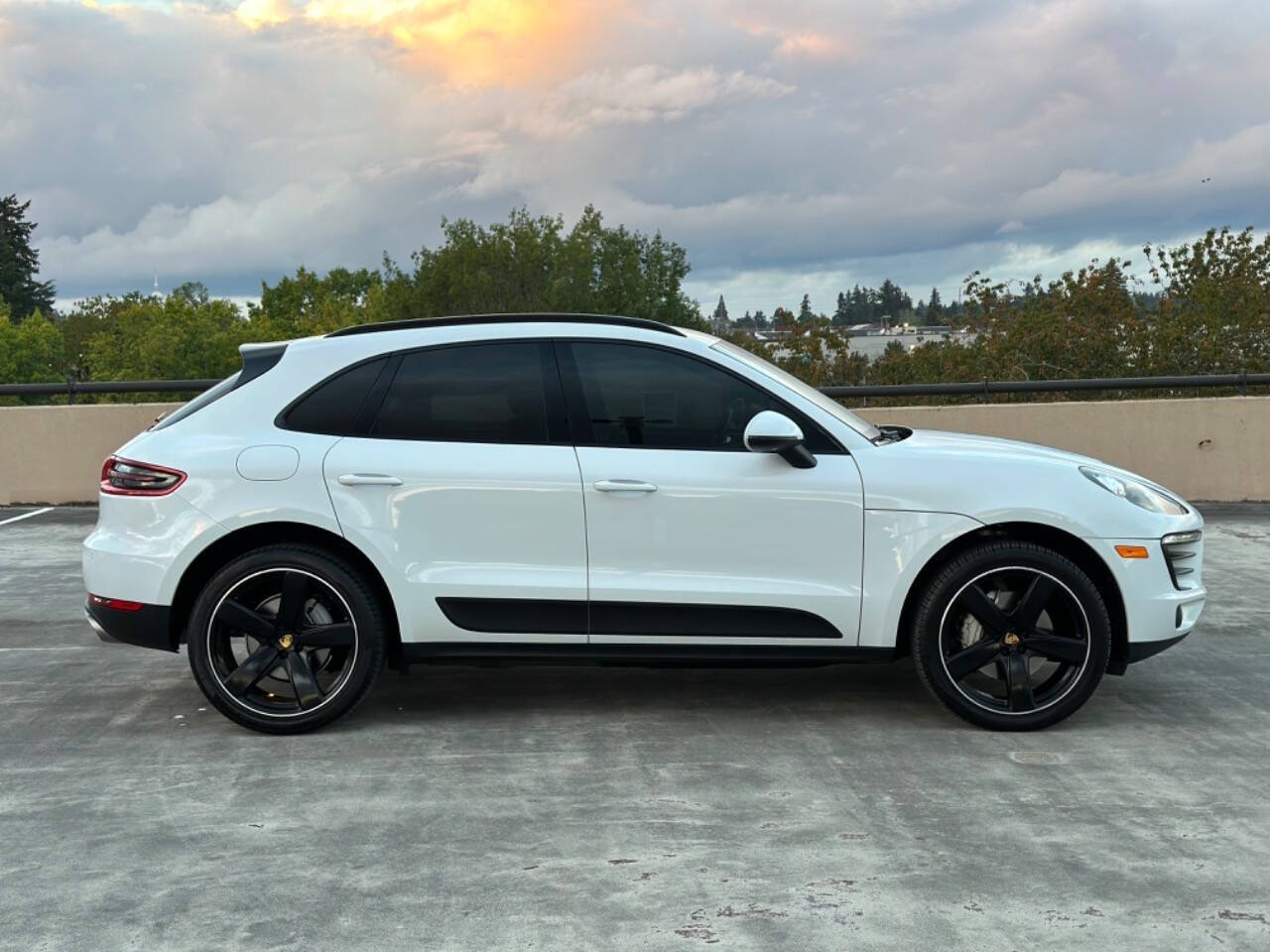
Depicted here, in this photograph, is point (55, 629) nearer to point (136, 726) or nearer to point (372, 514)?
point (136, 726)

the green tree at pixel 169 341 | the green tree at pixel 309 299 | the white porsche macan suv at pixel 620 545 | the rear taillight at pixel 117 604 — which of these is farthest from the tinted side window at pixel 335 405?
the green tree at pixel 309 299

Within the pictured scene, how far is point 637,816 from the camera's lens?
4.59 m

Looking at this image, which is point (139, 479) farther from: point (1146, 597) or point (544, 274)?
point (544, 274)

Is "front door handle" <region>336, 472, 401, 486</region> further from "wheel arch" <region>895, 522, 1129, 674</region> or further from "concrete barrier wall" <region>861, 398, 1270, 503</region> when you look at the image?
"concrete barrier wall" <region>861, 398, 1270, 503</region>

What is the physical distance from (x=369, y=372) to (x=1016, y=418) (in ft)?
28.4

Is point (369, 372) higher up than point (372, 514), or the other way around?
point (369, 372)

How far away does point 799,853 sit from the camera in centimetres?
423

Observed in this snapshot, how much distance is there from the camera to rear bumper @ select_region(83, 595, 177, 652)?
560 centimetres

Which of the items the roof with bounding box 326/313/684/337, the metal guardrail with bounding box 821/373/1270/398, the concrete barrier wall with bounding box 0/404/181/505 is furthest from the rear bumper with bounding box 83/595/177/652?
the concrete barrier wall with bounding box 0/404/181/505

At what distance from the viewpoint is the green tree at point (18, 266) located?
120500mm

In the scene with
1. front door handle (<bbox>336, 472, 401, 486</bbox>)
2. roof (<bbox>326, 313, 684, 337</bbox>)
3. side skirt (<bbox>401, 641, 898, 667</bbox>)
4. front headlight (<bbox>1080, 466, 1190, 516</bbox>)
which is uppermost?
roof (<bbox>326, 313, 684, 337</bbox>)

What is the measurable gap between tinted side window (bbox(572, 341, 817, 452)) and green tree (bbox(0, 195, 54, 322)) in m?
125

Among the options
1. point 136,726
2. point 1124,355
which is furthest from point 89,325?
point 136,726

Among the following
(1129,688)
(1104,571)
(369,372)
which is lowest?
(1129,688)
